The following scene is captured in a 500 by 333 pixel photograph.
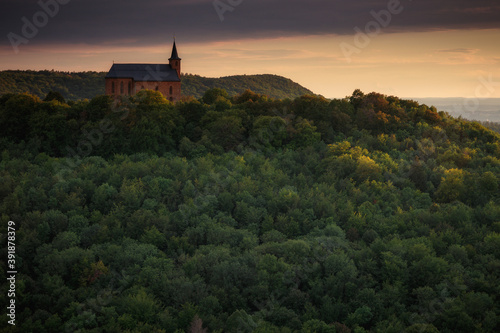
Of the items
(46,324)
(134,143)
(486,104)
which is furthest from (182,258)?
(486,104)

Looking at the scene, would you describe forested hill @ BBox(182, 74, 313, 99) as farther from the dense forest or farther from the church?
the dense forest

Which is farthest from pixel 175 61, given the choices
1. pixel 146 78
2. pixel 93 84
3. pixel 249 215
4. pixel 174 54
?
pixel 249 215

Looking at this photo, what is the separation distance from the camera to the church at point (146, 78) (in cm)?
9794

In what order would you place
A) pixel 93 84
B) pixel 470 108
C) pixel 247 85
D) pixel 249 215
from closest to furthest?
pixel 249 215
pixel 470 108
pixel 93 84
pixel 247 85

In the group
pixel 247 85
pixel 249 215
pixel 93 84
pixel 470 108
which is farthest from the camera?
pixel 247 85

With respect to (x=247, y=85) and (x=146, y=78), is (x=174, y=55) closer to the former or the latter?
(x=146, y=78)

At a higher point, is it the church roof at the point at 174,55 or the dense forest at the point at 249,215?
the church roof at the point at 174,55

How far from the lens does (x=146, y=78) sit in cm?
9831

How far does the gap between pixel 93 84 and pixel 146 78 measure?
5692 cm

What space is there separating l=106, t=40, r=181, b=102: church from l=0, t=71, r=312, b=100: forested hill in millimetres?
39201

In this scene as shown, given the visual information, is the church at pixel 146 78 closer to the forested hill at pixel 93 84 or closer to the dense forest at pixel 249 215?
the dense forest at pixel 249 215

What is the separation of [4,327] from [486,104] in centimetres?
13958

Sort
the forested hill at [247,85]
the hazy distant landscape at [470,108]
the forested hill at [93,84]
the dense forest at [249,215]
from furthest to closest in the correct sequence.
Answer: the forested hill at [247,85] → the forested hill at [93,84] → the hazy distant landscape at [470,108] → the dense forest at [249,215]

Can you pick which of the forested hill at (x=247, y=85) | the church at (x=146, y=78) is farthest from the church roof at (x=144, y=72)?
the forested hill at (x=247, y=85)
